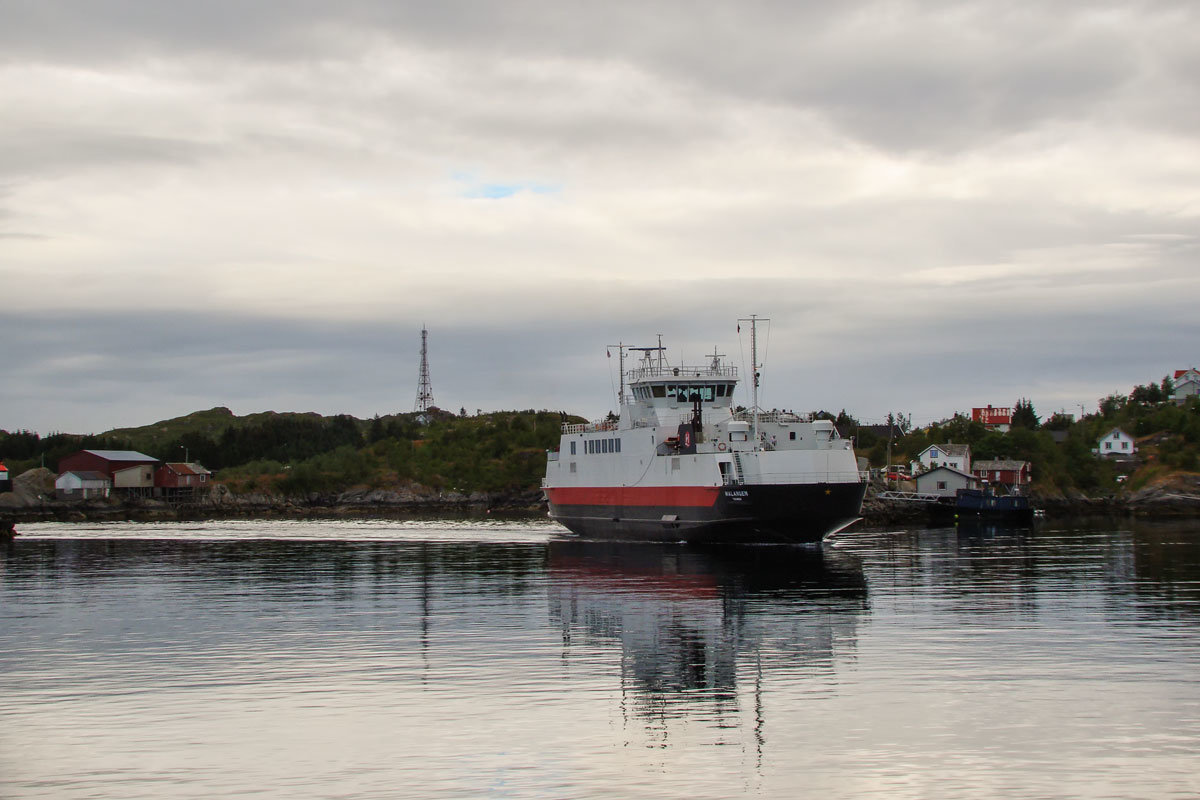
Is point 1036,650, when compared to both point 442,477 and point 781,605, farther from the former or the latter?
point 442,477

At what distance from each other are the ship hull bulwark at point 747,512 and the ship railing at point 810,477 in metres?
0.40

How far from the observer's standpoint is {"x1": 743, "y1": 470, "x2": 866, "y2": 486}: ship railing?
57.2m

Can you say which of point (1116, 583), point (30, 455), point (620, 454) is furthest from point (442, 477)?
point (1116, 583)

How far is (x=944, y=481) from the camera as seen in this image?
118m

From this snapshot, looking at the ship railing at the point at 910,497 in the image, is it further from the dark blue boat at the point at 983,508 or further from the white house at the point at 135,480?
the white house at the point at 135,480

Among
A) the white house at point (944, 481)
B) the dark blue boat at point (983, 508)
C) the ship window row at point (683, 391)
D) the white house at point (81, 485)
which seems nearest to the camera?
the ship window row at point (683, 391)

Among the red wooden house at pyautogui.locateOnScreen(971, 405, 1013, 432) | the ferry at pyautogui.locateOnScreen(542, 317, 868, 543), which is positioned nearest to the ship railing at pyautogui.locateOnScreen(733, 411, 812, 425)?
the ferry at pyautogui.locateOnScreen(542, 317, 868, 543)

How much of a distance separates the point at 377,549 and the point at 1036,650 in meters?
47.4

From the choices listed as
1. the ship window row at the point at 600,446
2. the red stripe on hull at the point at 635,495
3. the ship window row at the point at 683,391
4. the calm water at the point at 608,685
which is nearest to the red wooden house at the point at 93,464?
the red stripe on hull at the point at 635,495

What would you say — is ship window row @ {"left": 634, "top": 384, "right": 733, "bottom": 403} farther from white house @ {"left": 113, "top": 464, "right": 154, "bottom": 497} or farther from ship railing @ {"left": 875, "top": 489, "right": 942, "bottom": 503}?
white house @ {"left": 113, "top": 464, "right": 154, "bottom": 497}

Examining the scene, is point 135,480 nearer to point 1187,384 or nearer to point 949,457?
point 949,457

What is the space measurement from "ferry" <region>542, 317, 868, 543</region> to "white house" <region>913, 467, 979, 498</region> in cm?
5342

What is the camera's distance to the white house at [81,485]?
488 feet

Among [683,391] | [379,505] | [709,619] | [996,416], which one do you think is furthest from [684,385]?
[996,416]
